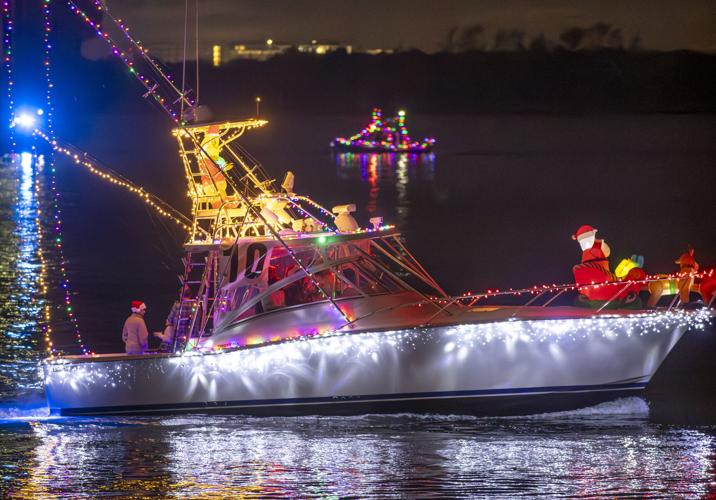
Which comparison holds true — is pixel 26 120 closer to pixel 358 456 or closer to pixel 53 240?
pixel 358 456

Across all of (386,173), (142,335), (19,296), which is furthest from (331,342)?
(386,173)

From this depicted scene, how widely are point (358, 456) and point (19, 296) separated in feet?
52.8

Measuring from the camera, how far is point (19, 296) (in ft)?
93.5

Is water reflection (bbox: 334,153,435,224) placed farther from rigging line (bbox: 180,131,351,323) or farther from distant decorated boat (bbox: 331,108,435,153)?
rigging line (bbox: 180,131,351,323)

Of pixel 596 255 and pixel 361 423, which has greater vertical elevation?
pixel 596 255

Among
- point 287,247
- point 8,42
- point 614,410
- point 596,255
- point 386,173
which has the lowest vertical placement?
point 614,410

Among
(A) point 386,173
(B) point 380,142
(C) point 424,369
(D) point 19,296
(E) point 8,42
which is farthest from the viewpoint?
(B) point 380,142

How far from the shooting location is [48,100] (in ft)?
49.3

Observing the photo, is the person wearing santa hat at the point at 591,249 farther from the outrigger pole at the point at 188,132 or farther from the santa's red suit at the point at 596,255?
the outrigger pole at the point at 188,132

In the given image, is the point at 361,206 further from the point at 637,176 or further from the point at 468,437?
the point at 468,437

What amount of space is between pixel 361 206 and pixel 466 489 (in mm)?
56092

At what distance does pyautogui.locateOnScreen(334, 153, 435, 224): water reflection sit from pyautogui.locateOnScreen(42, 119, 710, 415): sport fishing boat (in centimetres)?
4188

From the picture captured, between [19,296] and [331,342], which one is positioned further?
[19,296]

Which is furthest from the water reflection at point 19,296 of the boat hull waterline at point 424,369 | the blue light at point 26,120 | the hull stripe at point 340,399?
the blue light at point 26,120
